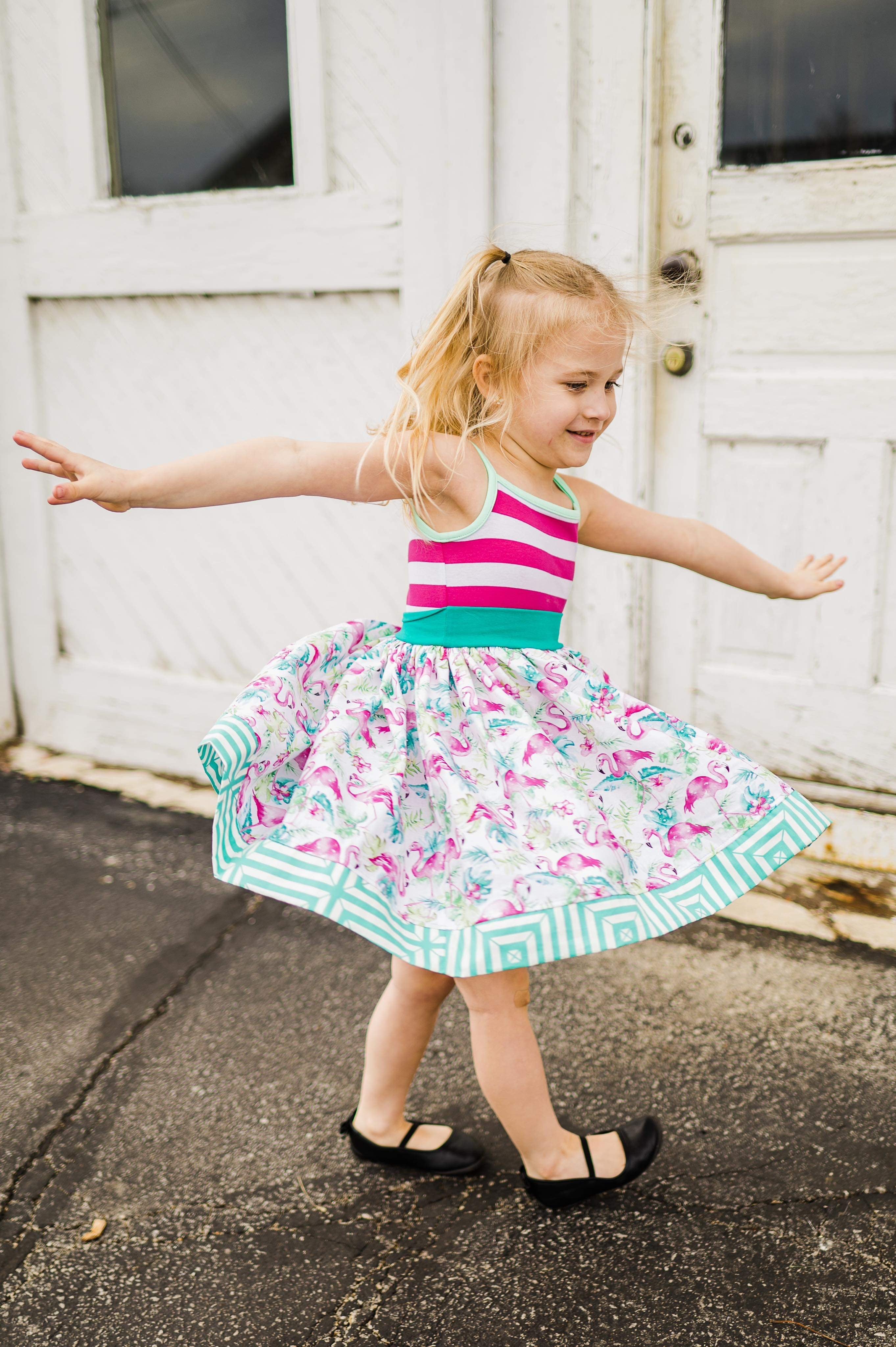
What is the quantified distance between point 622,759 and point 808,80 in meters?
1.89

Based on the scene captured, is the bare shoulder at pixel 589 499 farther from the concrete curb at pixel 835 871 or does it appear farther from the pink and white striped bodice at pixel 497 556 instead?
the concrete curb at pixel 835 871

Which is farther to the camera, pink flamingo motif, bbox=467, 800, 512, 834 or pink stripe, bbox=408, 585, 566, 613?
pink stripe, bbox=408, 585, 566, 613

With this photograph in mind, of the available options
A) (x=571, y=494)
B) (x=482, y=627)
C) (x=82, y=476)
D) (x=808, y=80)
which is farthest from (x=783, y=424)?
(x=82, y=476)

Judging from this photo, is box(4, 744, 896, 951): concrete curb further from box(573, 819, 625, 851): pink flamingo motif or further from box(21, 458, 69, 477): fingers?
box(21, 458, 69, 477): fingers

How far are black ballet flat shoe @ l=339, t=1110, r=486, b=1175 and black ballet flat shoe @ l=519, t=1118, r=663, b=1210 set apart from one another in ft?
0.32

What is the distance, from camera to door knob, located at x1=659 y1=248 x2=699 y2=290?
271cm

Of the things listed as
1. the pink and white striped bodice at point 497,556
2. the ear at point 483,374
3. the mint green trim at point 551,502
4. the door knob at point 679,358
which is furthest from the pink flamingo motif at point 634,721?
the door knob at point 679,358

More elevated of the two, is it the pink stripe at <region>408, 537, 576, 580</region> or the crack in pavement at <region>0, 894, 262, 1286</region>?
the pink stripe at <region>408, 537, 576, 580</region>

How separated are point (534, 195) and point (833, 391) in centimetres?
88

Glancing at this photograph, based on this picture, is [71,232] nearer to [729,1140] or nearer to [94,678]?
[94,678]

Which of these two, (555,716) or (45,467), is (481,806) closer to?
(555,716)

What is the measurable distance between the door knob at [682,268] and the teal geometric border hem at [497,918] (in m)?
1.59

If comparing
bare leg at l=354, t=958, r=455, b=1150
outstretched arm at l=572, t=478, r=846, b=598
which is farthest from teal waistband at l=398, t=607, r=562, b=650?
bare leg at l=354, t=958, r=455, b=1150

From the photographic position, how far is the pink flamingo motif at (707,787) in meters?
1.64
